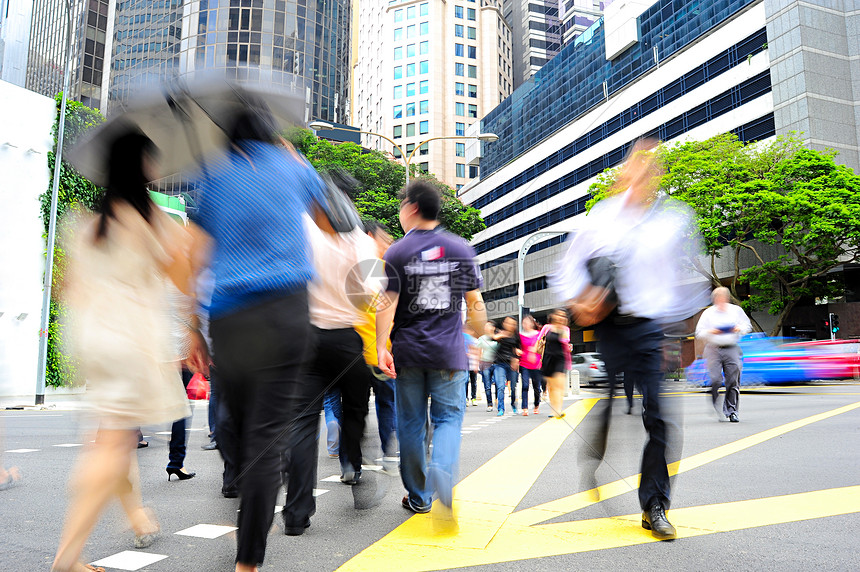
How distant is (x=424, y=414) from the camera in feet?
11.1

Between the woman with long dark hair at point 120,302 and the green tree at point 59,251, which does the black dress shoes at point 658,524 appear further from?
the green tree at point 59,251

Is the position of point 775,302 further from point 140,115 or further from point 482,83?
point 482,83

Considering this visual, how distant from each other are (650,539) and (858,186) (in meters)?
30.6

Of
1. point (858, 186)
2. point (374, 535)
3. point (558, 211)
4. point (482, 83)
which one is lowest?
Result: point (374, 535)

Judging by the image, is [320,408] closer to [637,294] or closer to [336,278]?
[336,278]

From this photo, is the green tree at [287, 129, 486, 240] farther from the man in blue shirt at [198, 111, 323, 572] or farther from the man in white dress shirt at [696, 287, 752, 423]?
the man in blue shirt at [198, 111, 323, 572]

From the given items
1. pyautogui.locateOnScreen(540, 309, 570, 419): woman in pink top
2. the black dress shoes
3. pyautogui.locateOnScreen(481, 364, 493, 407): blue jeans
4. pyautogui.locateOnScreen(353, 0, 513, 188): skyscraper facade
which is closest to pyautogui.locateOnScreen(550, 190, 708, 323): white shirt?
the black dress shoes

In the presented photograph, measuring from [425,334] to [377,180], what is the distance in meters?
32.9

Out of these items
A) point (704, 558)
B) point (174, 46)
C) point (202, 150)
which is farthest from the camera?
point (174, 46)

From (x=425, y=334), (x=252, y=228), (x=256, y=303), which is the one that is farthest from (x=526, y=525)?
(x=252, y=228)

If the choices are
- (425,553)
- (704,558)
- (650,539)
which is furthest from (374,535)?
(704,558)

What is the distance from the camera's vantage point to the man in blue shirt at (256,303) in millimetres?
2023

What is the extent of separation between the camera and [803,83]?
30188mm

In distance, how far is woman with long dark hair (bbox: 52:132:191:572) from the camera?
2.38 metres
